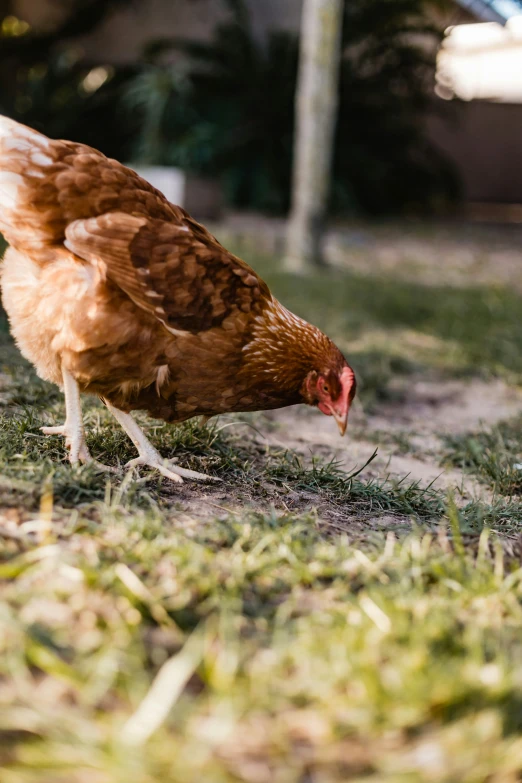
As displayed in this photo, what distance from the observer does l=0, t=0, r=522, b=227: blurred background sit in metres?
10.4

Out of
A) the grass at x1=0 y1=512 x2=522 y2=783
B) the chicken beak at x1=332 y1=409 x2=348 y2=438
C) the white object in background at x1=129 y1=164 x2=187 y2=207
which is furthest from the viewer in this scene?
the white object in background at x1=129 y1=164 x2=187 y2=207

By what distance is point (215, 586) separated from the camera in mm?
1746

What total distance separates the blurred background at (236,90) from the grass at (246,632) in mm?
7836

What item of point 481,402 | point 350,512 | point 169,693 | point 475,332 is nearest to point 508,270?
point 475,332

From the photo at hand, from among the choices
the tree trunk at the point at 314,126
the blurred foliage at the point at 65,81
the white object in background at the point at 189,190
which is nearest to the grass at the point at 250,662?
the tree trunk at the point at 314,126

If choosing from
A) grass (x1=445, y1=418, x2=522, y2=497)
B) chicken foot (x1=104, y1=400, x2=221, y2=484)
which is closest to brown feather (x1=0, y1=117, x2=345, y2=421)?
chicken foot (x1=104, y1=400, x2=221, y2=484)

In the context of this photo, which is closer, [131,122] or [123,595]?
[123,595]

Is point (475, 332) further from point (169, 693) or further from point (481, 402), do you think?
point (169, 693)

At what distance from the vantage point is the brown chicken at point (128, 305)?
2.45 meters

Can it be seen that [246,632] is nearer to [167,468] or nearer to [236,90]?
[167,468]

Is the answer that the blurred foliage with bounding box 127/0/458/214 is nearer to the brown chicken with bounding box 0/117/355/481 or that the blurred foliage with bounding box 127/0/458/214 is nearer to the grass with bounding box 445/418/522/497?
the grass with bounding box 445/418/522/497

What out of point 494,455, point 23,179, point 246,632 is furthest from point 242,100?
point 246,632

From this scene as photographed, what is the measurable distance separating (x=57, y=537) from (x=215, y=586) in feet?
1.43

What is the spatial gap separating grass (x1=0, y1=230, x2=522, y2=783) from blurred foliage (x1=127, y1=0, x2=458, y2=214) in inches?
329
